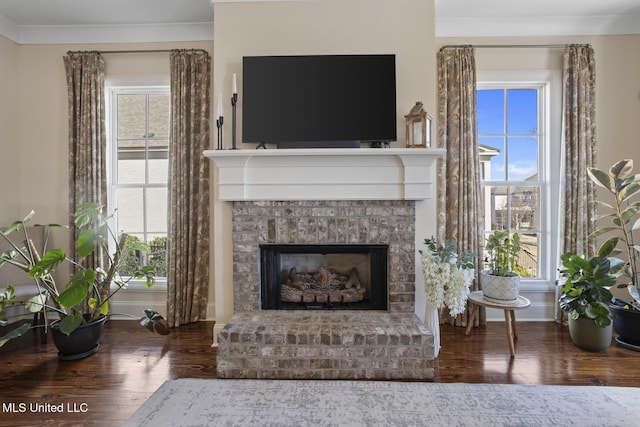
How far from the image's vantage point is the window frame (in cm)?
334

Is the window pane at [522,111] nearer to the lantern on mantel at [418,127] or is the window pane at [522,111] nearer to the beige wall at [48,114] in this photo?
the lantern on mantel at [418,127]

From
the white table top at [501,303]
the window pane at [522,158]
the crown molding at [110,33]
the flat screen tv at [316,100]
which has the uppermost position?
the crown molding at [110,33]

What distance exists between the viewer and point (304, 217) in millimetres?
2701

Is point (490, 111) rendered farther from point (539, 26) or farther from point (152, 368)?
point (152, 368)

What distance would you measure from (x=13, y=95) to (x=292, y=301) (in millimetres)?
3300

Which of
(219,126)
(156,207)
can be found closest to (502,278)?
(219,126)

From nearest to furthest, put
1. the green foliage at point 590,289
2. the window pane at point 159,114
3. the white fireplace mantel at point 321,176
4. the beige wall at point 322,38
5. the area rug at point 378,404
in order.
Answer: the area rug at point 378,404 < the green foliage at point 590,289 < the white fireplace mantel at point 321,176 < the beige wall at point 322,38 < the window pane at point 159,114

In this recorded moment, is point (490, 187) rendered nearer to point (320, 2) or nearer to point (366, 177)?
point (366, 177)

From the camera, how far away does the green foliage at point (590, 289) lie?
2494 millimetres

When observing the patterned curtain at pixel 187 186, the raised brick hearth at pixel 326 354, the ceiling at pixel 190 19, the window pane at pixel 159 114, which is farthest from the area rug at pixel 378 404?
the ceiling at pixel 190 19

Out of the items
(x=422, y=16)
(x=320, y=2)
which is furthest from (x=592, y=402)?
(x=320, y=2)

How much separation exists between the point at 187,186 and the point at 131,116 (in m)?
1.02

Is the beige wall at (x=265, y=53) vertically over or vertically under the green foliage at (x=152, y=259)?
over

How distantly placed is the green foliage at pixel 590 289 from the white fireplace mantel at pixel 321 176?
1281 mm
